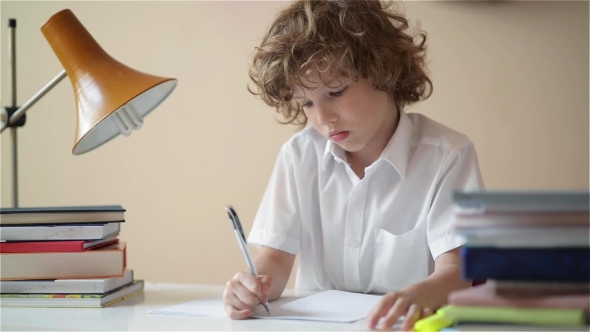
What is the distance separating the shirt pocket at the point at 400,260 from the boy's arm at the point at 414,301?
0.21 m

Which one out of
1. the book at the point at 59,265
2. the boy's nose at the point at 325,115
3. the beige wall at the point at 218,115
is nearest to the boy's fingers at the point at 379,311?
the boy's nose at the point at 325,115

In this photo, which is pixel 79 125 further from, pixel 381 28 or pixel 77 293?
pixel 381 28

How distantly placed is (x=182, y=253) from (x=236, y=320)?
116 cm

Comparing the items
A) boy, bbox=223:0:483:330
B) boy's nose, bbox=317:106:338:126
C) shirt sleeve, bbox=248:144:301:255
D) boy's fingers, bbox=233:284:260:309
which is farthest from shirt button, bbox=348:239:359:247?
boy's fingers, bbox=233:284:260:309

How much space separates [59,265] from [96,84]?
0.32 m

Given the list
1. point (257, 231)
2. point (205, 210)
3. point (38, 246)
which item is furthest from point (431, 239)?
point (205, 210)

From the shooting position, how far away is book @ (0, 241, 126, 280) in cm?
113

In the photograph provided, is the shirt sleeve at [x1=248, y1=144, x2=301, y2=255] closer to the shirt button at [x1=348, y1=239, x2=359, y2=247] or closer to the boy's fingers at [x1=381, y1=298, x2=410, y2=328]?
the shirt button at [x1=348, y1=239, x2=359, y2=247]

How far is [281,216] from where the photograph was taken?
128 centimetres

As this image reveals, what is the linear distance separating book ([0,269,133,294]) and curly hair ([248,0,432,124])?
48cm

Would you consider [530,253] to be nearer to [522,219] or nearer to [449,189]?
[522,219]

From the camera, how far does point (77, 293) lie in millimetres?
1101

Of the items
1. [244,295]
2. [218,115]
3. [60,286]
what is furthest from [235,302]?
[218,115]

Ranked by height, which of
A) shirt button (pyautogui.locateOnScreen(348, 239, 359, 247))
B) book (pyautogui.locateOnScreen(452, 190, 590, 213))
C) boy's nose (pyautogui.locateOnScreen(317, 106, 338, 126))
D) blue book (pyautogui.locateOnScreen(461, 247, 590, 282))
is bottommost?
shirt button (pyautogui.locateOnScreen(348, 239, 359, 247))
